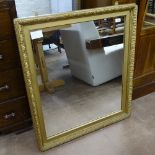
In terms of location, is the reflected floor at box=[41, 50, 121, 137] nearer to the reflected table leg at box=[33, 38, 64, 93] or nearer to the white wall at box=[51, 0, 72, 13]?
the reflected table leg at box=[33, 38, 64, 93]

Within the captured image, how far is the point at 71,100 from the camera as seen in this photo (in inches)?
68.9

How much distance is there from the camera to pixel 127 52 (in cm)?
164

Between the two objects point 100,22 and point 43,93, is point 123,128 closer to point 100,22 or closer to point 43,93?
point 43,93

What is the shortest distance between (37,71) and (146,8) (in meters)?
0.98

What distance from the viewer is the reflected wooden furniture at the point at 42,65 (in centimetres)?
140

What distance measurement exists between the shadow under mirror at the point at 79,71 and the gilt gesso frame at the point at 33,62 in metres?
0.04

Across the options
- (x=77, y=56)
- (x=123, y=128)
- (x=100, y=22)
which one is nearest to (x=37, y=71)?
(x=77, y=56)

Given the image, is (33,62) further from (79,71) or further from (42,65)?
(79,71)

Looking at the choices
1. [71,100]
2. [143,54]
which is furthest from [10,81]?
[143,54]

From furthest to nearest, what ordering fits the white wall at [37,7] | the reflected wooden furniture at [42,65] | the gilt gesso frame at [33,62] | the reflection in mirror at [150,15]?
the reflection in mirror at [150,15], the white wall at [37,7], the reflected wooden furniture at [42,65], the gilt gesso frame at [33,62]

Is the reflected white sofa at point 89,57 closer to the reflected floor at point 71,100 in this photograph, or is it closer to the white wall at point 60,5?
the reflected floor at point 71,100

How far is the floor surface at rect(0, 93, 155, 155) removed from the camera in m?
1.56

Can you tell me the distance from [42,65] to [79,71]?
1.14 ft

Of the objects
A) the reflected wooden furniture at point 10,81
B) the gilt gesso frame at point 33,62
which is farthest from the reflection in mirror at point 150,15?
the reflected wooden furniture at point 10,81
